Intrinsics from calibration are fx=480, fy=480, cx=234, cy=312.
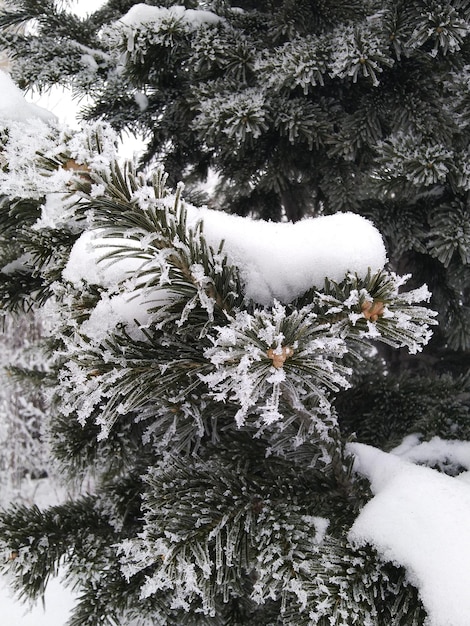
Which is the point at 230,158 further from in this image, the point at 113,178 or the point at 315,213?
the point at 113,178

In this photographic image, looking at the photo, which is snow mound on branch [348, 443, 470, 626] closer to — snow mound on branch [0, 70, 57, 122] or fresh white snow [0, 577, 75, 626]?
snow mound on branch [0, 70, 57, 122]

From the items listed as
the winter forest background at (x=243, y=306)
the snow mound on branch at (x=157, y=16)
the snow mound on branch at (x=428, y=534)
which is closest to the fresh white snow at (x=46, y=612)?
the winter forest background at (x=243, y=306)

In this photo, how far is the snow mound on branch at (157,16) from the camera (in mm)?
1280

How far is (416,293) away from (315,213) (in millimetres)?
1402

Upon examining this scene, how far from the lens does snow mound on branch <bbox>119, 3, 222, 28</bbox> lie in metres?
1.28

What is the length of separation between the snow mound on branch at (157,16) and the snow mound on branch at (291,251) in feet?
2.92

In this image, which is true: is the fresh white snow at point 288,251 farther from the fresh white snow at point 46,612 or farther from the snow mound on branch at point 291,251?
the fresh white snow at point 46,612

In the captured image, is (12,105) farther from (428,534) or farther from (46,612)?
(46,612)

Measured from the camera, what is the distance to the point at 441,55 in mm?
1271

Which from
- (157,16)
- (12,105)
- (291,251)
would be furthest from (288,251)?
(157,16)

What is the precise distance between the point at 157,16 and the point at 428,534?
137 centimetres

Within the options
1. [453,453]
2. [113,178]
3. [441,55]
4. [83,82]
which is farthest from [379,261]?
[83,82]

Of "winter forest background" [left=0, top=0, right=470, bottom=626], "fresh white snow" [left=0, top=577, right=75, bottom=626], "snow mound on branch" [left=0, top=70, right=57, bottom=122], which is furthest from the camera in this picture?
"fresh white snow" [left=0, top=577, right=75, bottom=626]

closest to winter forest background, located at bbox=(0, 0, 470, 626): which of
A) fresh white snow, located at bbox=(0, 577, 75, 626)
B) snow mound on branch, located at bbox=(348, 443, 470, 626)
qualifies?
snow mound on branch, located at bbox=(348, 443, 470, 626)
